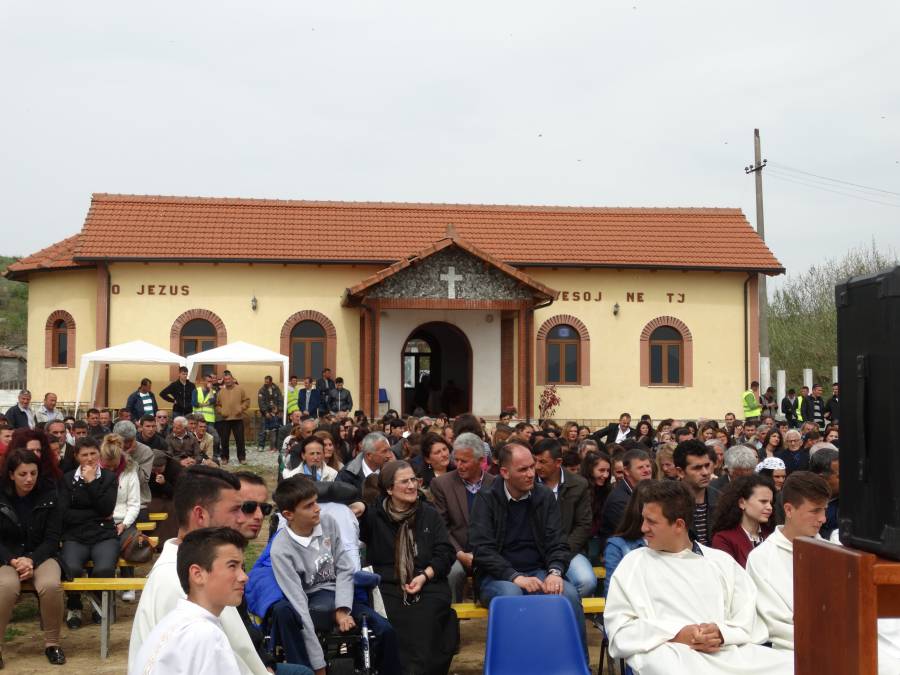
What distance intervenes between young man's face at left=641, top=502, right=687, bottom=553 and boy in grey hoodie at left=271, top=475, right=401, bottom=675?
1.98m

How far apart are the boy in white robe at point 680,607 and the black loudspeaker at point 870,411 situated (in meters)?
2.92

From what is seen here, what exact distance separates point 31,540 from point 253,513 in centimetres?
380

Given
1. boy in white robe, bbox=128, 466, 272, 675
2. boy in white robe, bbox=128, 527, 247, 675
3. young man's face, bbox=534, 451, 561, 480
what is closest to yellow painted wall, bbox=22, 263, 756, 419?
young man's face, bbox=534, 451, 561, 480

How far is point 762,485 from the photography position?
271 inches

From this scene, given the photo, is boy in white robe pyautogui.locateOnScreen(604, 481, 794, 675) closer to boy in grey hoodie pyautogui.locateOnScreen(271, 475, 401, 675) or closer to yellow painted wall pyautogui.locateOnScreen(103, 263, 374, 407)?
boy in grey hoodie pyautogui.locateOnScreen(271, 475, 401, 675)

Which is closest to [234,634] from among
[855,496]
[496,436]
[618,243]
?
[855,496]

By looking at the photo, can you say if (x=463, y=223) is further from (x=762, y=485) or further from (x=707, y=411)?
(x=762, y=485)

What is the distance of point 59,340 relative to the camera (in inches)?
1052

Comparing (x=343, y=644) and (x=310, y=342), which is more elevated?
(x=310, y=342)

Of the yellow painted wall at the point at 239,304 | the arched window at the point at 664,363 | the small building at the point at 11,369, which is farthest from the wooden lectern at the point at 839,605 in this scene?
the small building at the point at 11,369

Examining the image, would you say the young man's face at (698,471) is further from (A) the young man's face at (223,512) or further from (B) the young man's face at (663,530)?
(A) the young man's face at (223,512)

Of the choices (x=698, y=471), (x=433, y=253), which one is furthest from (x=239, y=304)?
(x=698, y=471)

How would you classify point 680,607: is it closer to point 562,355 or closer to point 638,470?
point 638,470

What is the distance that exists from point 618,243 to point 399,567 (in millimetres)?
21566
